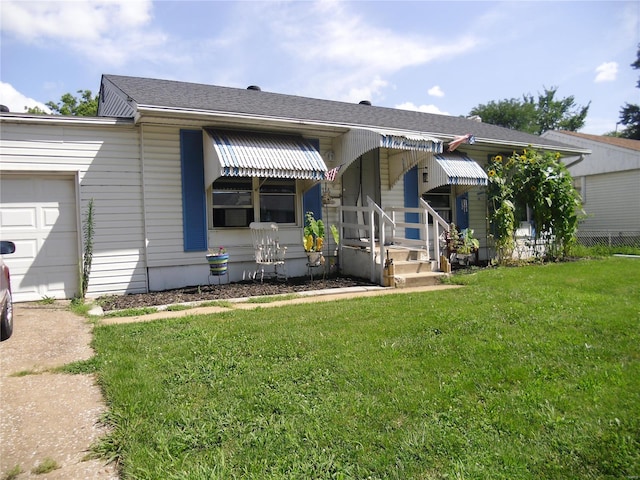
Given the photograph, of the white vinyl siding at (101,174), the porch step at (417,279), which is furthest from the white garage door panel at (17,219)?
the porch step at (417,279)

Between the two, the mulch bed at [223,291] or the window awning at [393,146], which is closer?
the mulch bed at [223,291]

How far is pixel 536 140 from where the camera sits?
12.9 meters

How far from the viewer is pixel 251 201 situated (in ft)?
29.2

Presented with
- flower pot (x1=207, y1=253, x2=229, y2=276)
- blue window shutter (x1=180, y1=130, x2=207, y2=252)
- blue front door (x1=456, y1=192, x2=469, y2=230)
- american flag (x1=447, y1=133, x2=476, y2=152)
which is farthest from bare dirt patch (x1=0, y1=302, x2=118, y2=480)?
blue front door (x1=456, y1=192, x2=469, y2=230)

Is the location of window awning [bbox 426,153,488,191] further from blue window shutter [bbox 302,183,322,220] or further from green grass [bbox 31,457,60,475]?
green grass [bbox 31,457,60,475]

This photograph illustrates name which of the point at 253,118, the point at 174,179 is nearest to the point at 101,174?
the point at 174,179

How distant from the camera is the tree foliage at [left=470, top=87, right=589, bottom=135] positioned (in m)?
41.7

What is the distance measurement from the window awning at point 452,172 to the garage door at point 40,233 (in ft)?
25.0

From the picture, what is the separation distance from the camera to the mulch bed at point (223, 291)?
695 centimetres

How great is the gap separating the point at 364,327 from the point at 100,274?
17.1ft

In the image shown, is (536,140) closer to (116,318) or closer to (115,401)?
(116,318)

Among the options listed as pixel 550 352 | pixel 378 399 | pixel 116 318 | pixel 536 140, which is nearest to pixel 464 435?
pixel 378 399

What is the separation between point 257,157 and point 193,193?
1461mm

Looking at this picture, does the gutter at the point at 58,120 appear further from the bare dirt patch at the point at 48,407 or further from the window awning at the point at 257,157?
the bare dirt patch at the point at 48,407
